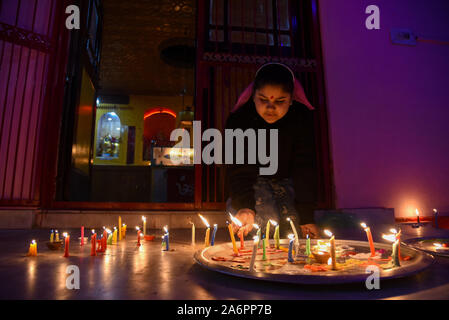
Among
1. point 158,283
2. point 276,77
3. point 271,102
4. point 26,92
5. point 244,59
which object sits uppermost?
point 244,59

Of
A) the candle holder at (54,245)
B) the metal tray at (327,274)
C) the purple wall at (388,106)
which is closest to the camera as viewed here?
the metal tray at (327,274)

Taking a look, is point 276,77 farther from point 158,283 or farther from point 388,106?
point 388,106

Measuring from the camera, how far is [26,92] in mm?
3354

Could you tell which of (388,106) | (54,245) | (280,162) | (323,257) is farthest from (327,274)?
(388,106)

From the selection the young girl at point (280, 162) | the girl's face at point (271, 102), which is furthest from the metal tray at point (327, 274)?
the girl's face at point (271, 102)

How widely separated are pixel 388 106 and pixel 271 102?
2.62m

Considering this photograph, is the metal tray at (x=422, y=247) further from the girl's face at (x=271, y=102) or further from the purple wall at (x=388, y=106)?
the purple wall at (x=388, y=106)

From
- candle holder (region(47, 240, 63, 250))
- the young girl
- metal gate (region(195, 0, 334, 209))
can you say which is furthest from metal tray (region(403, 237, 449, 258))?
candle holder (region(47, 240, 63, 250))

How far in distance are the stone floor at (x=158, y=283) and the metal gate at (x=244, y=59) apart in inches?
86.6

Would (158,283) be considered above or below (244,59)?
below

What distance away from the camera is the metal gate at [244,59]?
3775mm

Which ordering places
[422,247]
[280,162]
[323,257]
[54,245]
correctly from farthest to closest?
1. [280,162]
2. [54,245]
3. [422,247]
4. [323,257]

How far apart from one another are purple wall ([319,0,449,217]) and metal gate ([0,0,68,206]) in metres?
3.63
